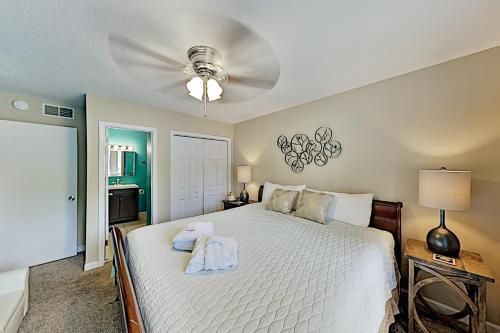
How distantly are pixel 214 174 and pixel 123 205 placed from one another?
242cm

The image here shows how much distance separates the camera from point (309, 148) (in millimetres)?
2959

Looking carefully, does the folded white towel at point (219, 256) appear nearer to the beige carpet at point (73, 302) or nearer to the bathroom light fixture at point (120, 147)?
the beige carpet at point (73, 302)

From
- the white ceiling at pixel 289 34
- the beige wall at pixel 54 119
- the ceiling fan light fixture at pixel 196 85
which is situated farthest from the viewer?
the beige wall at pixel 54 119

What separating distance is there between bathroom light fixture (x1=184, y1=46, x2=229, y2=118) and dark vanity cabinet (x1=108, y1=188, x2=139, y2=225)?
3.90 m

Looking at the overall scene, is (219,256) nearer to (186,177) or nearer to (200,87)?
(200,87)

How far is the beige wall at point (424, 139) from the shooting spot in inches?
64.2

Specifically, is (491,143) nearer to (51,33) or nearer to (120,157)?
(51,33)

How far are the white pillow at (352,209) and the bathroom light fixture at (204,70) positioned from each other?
189cm

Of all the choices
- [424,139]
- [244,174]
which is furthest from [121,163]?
[424,139]

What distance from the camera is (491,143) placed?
163 cm

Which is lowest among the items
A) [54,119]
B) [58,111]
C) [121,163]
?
[121,163]

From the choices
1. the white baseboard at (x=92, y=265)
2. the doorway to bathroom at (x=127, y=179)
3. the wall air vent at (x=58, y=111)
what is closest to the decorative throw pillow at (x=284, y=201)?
the white baseboard at (x=92, y=265)

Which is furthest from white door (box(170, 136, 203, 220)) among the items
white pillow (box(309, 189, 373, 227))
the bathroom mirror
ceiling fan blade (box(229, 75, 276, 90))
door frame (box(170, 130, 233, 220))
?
white pillow (box(309, 189, 373, 227))

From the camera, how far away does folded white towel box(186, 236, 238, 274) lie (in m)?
1.23
